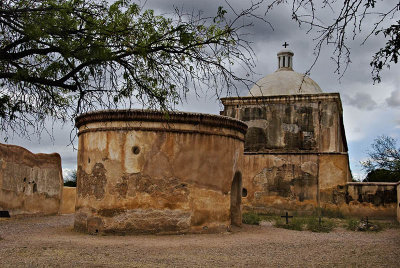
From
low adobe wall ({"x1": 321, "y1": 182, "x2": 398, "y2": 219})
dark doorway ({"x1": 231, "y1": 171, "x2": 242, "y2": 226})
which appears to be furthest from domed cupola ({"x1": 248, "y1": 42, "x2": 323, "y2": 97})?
dark doorway ({"x1": 231, "y1": 171, "x2": 242, "y2": 226})

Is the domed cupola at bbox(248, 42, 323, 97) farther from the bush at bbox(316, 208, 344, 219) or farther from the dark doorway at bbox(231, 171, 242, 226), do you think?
the dark doorway at bbox(231, 171, 242, 226)

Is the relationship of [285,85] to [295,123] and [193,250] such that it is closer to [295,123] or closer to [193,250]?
[295,123]

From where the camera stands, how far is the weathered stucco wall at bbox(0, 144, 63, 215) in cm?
1536

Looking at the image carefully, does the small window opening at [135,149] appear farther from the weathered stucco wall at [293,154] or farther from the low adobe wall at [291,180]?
the low adobe wall at [291,180]

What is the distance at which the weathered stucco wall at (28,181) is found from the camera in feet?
50.4

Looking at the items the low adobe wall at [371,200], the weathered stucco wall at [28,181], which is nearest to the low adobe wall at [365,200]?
the low adobe wall at [371,200]

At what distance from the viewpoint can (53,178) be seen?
60.8 ft

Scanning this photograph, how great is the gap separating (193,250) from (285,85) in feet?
49.8

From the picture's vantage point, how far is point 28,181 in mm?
16844

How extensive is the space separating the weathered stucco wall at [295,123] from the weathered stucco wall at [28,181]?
28.8 ft

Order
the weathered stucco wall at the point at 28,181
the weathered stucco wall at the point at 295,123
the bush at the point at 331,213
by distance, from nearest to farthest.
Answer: the weathered stucco wall at the point at 28,181 < the bush at the point at 331,213 < the weathered stucco wall at the point at 295,123

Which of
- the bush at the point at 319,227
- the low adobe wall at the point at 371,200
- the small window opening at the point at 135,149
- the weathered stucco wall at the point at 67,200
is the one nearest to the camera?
the small window opening at the point at 135,149

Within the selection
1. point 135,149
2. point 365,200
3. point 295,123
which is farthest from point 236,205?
point 295,123

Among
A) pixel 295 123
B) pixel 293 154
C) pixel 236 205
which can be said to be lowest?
pixel 236 205
